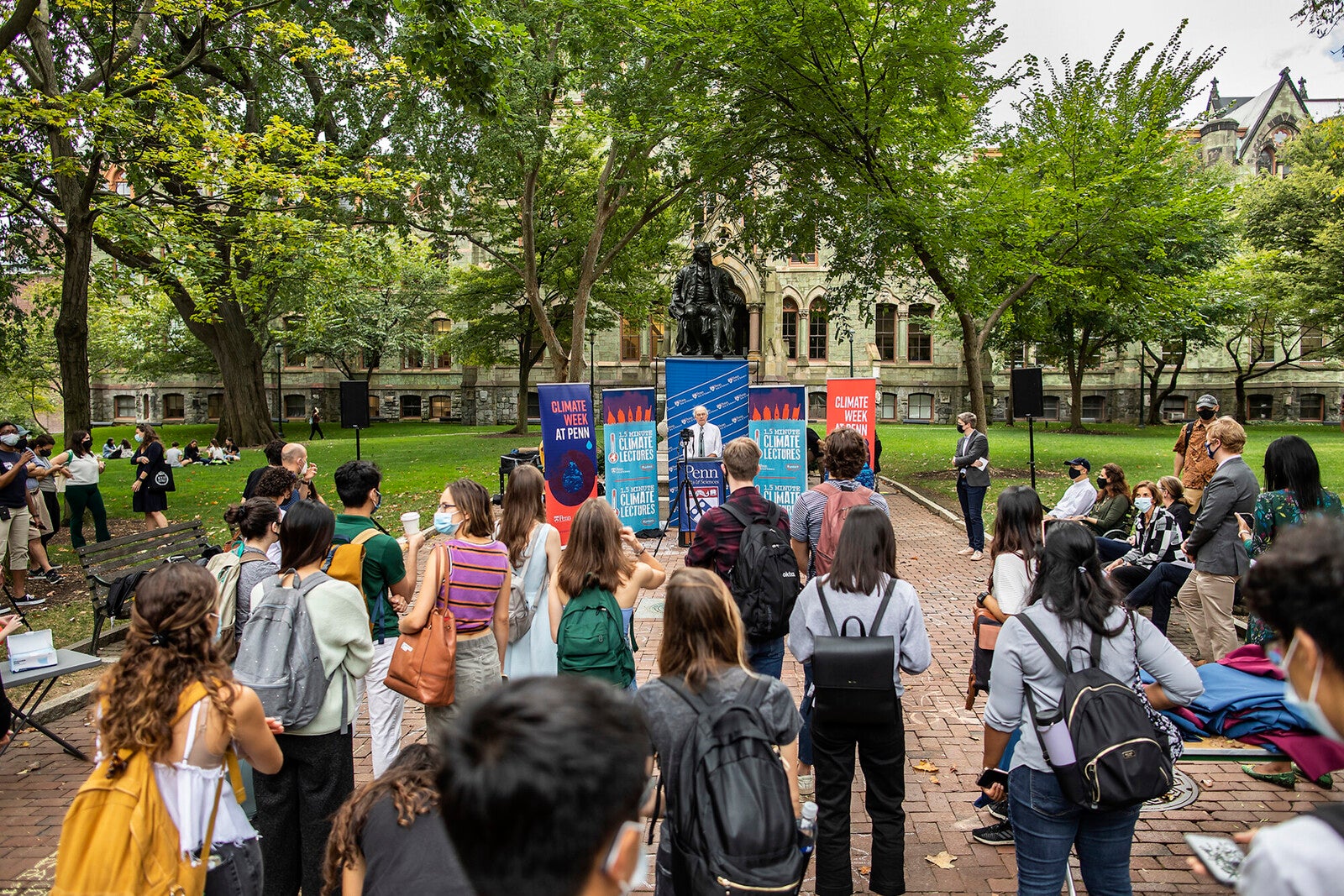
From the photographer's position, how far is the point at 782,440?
12633mm

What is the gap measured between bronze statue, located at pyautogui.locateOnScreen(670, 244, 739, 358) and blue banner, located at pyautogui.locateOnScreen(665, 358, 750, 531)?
1.34 m

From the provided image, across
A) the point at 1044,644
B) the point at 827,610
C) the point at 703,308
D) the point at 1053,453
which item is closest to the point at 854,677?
the point at 827,610

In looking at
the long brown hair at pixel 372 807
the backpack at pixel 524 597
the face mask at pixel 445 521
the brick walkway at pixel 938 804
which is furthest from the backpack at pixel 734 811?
the face mask at pixel 445 521

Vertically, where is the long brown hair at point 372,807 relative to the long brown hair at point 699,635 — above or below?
below

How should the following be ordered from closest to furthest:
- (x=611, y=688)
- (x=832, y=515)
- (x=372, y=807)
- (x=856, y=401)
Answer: (x=611, y=688), (x=372, y=807), (x=832, y=515), (x=856, y=401)

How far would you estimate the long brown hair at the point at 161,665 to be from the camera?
2270mm

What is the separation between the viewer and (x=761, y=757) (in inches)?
90.0

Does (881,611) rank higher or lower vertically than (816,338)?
lower

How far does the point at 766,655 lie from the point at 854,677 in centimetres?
119

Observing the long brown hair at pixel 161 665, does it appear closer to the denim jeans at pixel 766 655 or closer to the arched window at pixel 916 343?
the denim jeans at pixel 766 655

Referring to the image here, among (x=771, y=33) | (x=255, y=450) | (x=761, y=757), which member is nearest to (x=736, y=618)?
(x=761, y=757)

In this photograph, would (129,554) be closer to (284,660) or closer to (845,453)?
(284,660)

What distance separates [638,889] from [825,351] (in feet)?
137

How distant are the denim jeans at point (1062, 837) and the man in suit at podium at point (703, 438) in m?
9.07
